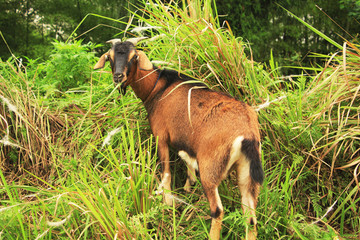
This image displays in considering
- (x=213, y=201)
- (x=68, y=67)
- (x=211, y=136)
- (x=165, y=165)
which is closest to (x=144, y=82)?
(x=165, y=165)

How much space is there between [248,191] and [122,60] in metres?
1.43

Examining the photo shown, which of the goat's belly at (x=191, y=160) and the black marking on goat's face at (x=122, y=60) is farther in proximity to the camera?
the black marking on goat's face at (x=122, y=60)

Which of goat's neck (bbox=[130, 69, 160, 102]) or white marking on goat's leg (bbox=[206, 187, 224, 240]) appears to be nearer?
white marking on goat's leg (bbox=[206, 187, 224, 240])

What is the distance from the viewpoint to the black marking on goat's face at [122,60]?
2623 mm

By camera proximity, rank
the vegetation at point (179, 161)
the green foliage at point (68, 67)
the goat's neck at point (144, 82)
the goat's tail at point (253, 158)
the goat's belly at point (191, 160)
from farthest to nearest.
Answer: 1. the green foliage at point (68, 67)
2. the goat's neck at point (144, 82)
3. the goat's belly at point (191, 160)
4. the vegetation at point (179, 161)
5. the goat's tail at point (253, 158)

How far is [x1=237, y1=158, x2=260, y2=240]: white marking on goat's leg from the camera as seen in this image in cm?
215

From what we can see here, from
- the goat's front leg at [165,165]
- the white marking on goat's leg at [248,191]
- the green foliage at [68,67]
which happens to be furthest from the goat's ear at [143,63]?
the green foliage at [68,67]

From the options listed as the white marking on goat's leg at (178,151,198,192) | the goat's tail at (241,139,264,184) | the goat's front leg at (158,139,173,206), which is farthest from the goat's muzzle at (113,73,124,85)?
the goat's tail at (241,139,264,184)

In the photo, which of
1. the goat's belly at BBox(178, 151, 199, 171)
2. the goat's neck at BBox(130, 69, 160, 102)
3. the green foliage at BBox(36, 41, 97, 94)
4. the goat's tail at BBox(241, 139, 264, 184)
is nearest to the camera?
the goat's tail at BBox(241, 139, 264, 184)

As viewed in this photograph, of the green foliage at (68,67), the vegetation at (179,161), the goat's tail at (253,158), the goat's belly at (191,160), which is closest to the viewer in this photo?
the goat's tail at (253,158)

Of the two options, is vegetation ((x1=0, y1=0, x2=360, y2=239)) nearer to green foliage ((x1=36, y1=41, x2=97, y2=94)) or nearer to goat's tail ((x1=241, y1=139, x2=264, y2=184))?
green foliage ((x1=36, y1=41, x2=97, y2=94))

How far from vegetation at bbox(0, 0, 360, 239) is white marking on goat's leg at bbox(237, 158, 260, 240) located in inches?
3.9

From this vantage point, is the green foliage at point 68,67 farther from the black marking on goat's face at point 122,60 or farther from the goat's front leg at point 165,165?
the goat's front leg at point 165,165

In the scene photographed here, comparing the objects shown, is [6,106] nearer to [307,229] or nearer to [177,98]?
[177,98]
